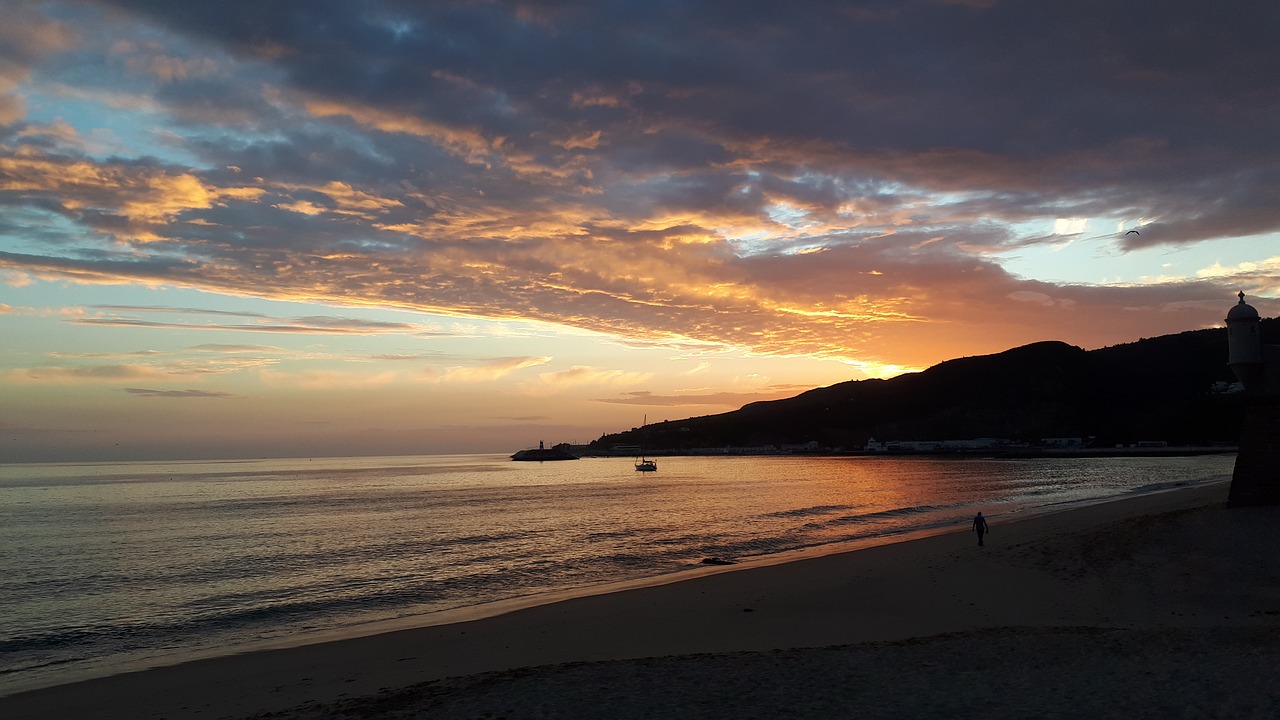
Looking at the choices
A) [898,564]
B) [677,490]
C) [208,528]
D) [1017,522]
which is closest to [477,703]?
[898,564]

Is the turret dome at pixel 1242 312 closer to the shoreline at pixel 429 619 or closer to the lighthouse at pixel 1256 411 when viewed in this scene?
the lighthouse at pixel 1256 411

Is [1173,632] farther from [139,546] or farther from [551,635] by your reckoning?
[139,546]

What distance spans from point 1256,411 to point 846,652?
26.6 m

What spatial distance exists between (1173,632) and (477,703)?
12.5m

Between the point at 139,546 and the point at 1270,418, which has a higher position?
the point at 1270,418

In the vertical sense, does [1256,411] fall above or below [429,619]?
above

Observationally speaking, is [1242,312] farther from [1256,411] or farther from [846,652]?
[846,652]

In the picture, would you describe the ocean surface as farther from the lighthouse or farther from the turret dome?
the turret dome

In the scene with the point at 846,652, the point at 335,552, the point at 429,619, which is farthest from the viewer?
the point at 335,552

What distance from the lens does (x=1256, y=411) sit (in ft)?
95.8

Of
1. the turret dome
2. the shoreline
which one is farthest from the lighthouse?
the shoreline

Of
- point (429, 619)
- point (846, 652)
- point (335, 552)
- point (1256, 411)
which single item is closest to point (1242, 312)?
point (1256, 411)

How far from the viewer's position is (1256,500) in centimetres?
2833

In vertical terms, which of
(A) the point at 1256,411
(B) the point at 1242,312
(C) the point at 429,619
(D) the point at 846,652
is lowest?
(C) the point at 429,619
